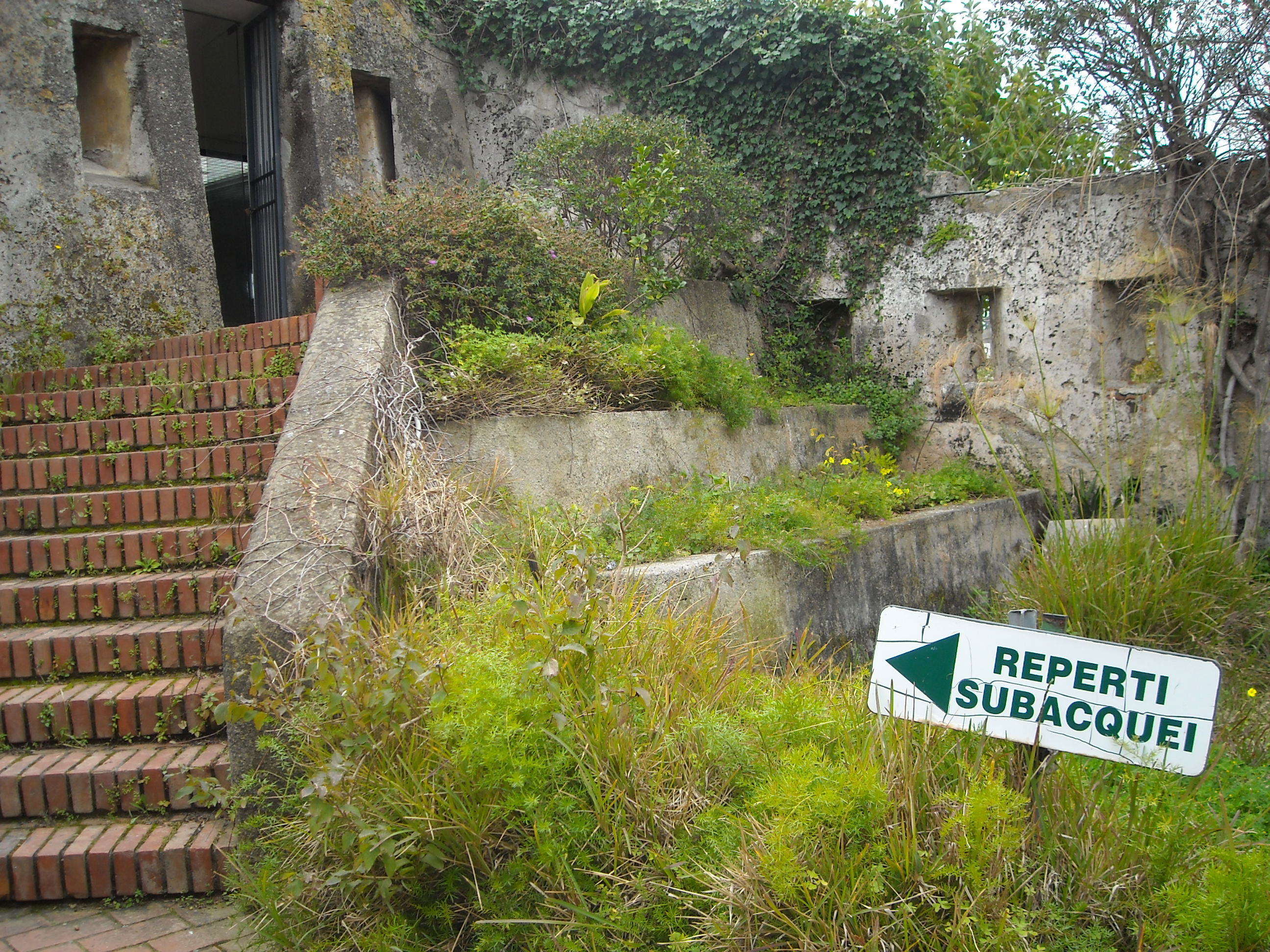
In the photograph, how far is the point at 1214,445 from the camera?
746 cm

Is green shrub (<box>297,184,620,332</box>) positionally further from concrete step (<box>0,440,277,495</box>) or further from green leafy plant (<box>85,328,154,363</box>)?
green leafy plant (<box>85,328,154,363</box>)

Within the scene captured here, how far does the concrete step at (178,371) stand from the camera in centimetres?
543

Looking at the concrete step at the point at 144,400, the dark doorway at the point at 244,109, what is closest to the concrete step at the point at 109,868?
the concrete step at the point at 144,400

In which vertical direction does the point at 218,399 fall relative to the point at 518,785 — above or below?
above

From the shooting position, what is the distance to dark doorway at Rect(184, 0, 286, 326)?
9016mm

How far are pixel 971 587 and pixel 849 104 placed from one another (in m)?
4.86

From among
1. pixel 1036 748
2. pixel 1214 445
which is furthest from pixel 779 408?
pixel 1036 748

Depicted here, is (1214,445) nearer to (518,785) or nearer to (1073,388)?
(1073,388)

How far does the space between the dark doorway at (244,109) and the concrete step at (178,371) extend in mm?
2395

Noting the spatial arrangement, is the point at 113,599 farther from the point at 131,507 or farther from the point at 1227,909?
the point at 1227,909

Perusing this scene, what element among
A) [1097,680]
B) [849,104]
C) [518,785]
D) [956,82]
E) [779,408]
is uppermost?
[956,82]

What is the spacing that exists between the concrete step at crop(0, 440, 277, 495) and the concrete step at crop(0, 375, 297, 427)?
Answer: 36 cm

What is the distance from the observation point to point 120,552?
14.5 ft

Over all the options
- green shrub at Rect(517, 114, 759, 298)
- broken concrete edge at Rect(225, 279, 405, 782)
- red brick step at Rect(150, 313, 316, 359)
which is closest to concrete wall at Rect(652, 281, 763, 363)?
green shrub at Rect(517, 114, 759, 298)
